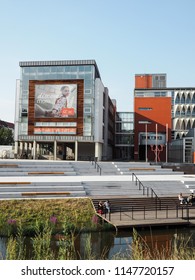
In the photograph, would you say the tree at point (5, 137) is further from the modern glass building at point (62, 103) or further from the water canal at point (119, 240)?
the water canal at point (119, 240)

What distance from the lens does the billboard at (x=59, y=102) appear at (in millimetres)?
57812

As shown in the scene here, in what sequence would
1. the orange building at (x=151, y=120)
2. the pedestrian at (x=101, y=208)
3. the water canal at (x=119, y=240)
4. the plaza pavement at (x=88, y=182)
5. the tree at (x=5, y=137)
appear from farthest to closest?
1. the tree at (x=5, y=137)
2. the orange building at (x=151, y=120)
3. the plaza pavement at (x=88, y=182)
4. the pedestrian at (x=101, y=208)
5. the water canal at (x=119, y=240)

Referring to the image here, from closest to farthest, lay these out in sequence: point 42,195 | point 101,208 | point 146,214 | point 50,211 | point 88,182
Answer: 1. point 101,208
2. point 146,214
3. point 50,211
4. point 42,195
5. point 88,182

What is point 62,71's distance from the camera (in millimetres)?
58812

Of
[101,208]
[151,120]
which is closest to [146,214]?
[101,208]

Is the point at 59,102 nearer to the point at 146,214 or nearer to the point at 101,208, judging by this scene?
the point at 101,208

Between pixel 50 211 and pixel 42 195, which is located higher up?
pixel 42 195

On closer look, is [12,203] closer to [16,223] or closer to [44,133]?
[16,223]

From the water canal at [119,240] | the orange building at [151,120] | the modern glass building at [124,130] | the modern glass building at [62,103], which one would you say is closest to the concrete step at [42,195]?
the water canal at [119,240]

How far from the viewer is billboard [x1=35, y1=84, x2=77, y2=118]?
57812 millimetres

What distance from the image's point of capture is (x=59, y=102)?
5791 cm

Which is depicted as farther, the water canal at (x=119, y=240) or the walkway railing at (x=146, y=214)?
the walkway railing at (x=146, y=214)

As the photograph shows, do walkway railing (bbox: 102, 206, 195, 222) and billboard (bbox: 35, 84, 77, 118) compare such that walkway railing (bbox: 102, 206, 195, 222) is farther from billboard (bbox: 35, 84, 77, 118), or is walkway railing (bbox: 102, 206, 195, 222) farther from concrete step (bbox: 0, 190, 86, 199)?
billboard (bbox: 35, 84, 77, 118)
